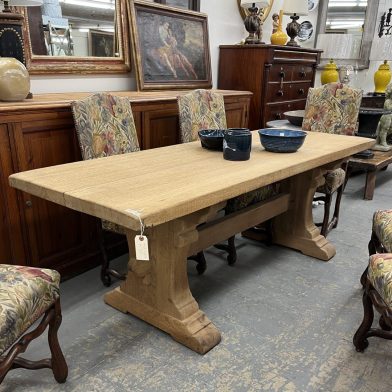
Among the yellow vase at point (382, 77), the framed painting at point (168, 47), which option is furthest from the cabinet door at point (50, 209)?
the yellow vase at point (382, 77)

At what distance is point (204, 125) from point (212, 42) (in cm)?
136

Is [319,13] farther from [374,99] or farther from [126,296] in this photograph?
[126,296]

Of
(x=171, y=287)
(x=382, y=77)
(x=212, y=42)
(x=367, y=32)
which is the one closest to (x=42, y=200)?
(x=171, y=287)

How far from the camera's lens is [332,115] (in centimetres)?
289

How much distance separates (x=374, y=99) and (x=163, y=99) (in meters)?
3.79

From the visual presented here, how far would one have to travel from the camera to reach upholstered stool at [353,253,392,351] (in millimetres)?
1362

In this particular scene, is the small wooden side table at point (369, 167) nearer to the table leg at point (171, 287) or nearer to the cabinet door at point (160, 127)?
the cabinet door at point (160, 127)

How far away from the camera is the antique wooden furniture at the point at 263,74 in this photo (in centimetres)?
335

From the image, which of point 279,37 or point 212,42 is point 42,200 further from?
point 279,37

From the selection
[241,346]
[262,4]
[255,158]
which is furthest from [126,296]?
[262,4]

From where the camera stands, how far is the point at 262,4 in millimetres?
3285

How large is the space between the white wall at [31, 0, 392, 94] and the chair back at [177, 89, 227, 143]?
0.62m

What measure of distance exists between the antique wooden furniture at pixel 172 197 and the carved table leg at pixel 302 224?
19 millimetres

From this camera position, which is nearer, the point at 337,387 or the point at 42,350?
the point at 337,387
